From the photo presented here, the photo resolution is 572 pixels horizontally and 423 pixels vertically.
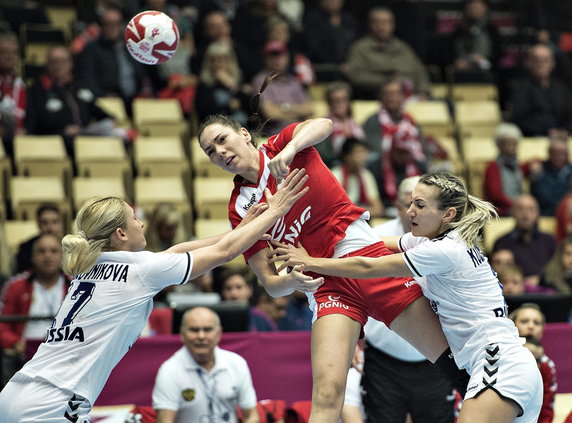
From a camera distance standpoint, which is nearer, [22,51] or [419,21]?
[22,51]

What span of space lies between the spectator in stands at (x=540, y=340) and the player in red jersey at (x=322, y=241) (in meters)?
1.60

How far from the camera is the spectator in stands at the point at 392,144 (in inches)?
435

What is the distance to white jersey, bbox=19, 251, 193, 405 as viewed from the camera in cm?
515

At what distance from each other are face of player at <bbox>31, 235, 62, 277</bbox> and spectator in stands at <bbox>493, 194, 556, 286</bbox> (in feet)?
14.1

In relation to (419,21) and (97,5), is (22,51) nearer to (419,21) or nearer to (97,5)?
(97,5)

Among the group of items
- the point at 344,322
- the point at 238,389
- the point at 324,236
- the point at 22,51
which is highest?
the point at 22,51

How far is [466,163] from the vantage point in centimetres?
1209

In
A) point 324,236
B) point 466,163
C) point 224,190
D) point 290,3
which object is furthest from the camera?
point 290,3

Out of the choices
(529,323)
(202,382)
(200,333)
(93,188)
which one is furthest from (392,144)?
(202,382)

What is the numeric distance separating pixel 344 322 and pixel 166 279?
0.96m

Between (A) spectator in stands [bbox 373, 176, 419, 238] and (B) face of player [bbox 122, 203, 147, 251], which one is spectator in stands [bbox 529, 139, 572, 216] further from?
(B) face of player [bbox 122, 203, 147, 251]

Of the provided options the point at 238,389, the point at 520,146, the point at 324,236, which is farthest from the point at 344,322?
the point at 520,146

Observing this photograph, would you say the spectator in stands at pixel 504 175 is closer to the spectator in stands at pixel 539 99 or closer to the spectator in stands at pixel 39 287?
the spectator in stands at pixel 539 99

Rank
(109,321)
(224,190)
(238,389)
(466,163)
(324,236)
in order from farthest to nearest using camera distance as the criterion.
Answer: (466,163), (224,190), (238,389), (324,236), (109,321)
